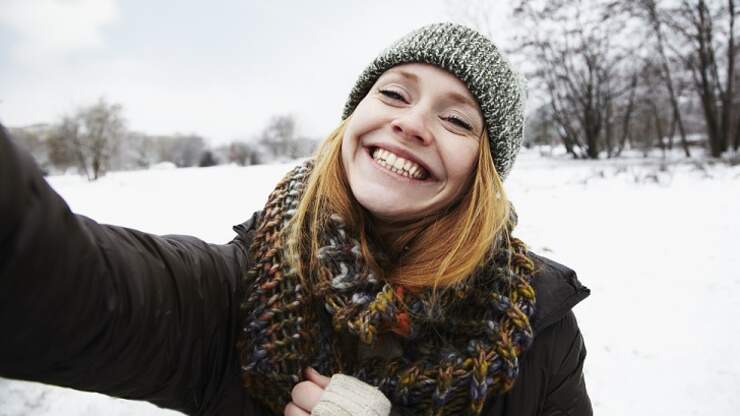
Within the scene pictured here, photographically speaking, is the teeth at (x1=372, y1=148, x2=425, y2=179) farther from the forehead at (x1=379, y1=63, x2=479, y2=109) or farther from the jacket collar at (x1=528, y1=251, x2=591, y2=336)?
the jacket collar at (x1=528, y1=251, x2=591, y2=336)

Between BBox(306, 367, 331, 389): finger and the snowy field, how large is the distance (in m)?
2.41

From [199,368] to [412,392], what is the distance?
63 cm

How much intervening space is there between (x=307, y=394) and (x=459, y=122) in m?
1.05

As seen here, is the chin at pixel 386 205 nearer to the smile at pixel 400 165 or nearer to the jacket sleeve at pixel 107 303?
the smile at pixel 400 165

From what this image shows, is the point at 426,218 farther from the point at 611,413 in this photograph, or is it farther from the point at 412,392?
the point at 611,413

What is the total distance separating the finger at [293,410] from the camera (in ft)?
3.66

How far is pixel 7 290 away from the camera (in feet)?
1.91

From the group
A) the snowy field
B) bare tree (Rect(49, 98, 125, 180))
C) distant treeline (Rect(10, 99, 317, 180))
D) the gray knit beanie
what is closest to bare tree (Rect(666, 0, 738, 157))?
the snowy field

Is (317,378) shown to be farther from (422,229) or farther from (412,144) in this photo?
(412,144)

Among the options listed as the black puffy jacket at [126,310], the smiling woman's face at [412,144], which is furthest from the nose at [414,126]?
the black puffy jacket at [126,310]

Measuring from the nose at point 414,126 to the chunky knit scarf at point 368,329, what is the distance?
385 mm

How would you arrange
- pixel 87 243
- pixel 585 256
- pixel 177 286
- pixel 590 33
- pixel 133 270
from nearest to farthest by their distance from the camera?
pixel 87 243, pixel 133 270, pixel 177 286, pixel 585 256, pixel 590 33

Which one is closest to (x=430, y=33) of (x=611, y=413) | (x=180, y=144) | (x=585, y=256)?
(x=611, y=413)

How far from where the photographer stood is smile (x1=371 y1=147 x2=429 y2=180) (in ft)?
4.33
